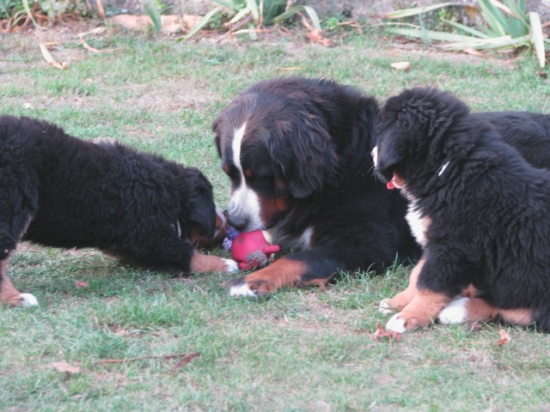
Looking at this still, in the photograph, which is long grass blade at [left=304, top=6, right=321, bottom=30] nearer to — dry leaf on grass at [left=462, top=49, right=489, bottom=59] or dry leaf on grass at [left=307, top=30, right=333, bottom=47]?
dry leaf on grass at [left=307, top=30, right=333, bottom=47]

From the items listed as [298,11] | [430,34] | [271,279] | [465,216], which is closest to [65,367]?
[271,279]

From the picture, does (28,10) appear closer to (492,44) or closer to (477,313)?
(492,44)

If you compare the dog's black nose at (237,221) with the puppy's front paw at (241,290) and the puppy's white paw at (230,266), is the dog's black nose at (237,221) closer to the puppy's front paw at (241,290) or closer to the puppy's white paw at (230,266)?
the puppy's white paw at (230,266)

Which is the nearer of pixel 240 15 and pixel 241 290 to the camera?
pixel 241 290

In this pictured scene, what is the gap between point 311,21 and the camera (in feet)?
32.5

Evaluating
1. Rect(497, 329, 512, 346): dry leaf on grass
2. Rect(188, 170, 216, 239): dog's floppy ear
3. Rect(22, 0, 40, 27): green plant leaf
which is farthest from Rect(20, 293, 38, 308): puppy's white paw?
Rect(22, 0, 40, 27): green plant leaf

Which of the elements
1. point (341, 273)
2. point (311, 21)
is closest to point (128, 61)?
point (311, 21)

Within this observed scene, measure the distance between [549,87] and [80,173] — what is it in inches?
204

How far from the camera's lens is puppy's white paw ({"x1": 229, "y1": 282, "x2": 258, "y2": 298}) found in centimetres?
430

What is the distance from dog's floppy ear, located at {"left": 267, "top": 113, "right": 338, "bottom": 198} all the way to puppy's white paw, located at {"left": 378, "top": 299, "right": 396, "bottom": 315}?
0.88 meters

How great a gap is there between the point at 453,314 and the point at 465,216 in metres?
0.48

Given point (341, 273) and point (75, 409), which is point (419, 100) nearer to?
point (341, 273)

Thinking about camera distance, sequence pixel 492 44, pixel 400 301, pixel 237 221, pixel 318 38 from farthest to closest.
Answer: pixel 318 38
pixel 492 44
pixel 237 221
pixel 400 301

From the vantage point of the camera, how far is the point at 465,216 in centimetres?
379
